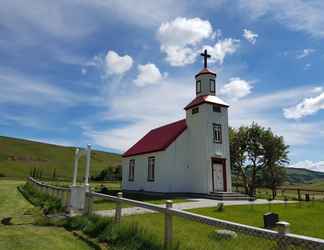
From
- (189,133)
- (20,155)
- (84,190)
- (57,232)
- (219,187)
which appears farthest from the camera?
(20,155)

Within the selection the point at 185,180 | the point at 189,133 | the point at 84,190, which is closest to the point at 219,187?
the point at 185,180

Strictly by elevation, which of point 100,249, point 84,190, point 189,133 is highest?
point 189,133

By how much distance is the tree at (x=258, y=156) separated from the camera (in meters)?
32.4

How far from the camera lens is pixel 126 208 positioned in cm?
1075

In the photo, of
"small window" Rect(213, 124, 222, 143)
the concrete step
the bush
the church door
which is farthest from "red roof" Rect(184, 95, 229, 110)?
the bush

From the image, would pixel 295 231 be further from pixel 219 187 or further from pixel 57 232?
pixel 219 187

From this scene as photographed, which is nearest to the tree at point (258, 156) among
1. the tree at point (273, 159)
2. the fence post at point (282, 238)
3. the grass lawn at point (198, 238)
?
the tree at point (273, 159)

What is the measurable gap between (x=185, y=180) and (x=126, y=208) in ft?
36.4

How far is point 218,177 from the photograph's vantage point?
67.9 feet

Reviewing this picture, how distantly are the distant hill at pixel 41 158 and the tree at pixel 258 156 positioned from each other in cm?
4696

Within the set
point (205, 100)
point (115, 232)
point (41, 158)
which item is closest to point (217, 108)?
point (205, 100)

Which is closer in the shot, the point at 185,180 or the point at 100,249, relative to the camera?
the point at 100,249

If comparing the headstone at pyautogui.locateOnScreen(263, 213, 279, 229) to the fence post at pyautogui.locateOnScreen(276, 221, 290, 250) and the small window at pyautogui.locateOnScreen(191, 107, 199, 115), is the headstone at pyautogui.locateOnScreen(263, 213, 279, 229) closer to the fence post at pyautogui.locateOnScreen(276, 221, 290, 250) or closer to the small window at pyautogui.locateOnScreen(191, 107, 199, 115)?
the fence post at pyautogui.locateOnScreen(276, 221, 290, 250)

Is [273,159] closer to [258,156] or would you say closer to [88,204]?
[258,156]
